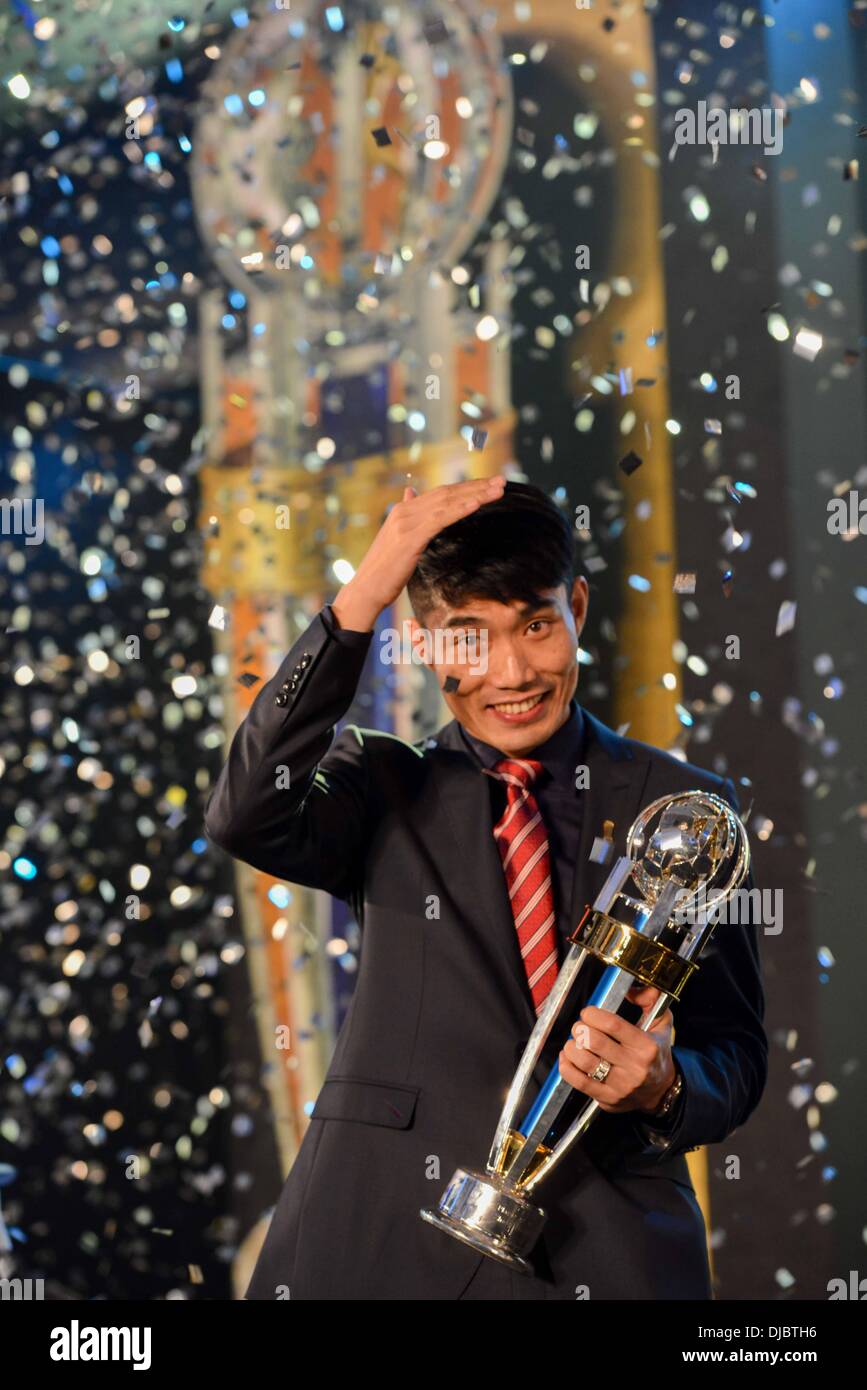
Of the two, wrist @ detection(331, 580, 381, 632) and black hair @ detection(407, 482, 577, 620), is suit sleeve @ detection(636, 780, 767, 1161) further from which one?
wrist @ detection(331, 580, 381, 632)

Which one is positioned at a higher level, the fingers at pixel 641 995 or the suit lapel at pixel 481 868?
the suit lapel at pixel 481 868

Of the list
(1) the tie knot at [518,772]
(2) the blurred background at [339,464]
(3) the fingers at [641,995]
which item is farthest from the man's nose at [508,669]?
(2) the blurred background at [339,464]

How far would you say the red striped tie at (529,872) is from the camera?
6.12 ft

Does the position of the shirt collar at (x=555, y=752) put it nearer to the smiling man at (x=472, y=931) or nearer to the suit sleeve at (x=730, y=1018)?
the smiling man at (x=472, y=931)

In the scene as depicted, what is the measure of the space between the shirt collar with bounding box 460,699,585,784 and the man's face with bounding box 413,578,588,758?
13 mm

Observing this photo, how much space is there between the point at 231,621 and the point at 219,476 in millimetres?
271

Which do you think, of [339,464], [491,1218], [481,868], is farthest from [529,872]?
[339,464]

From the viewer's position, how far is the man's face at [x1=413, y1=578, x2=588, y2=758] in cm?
195

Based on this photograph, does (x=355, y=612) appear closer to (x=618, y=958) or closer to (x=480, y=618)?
(x=480, y=618)

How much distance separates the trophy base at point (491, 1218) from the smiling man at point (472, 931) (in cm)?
11

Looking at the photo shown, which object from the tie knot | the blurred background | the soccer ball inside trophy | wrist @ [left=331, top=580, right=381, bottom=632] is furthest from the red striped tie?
the blurred background

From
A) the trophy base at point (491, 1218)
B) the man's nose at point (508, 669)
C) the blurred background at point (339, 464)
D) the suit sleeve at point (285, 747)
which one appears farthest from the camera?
the blurred background at point (339, 464)
